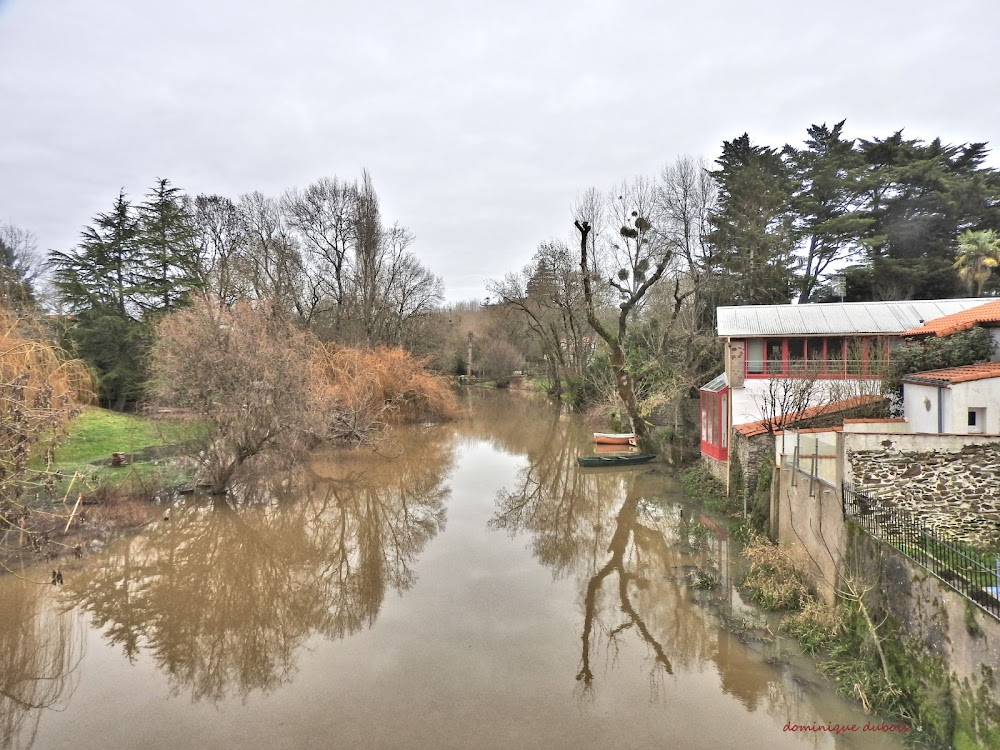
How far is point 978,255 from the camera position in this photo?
2519 cm

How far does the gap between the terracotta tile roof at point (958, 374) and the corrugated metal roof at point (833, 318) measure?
4.67m

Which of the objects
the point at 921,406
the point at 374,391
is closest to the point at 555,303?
the point at 374,391

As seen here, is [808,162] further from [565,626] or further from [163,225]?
[163,225]

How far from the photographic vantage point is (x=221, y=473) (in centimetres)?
1820

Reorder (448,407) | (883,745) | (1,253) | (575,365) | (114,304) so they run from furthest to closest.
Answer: (575,365), (448,407), (114,304), (1,253), (883,745)

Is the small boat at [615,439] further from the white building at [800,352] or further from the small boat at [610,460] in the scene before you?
the white building at [800,352]

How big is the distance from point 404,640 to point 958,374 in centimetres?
1330

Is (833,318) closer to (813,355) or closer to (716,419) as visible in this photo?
(813,355)

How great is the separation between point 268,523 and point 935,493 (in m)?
15.9

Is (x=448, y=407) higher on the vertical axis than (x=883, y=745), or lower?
higher

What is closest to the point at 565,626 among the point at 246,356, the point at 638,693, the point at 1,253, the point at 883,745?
the point at 638,693

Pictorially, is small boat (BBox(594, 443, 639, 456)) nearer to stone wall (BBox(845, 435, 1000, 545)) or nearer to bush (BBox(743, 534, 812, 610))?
bush (BBox(743, 534, 812, 610))

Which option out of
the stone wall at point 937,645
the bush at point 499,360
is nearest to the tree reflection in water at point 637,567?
the stone wall at point 937,645

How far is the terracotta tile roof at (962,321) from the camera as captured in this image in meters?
14.7
